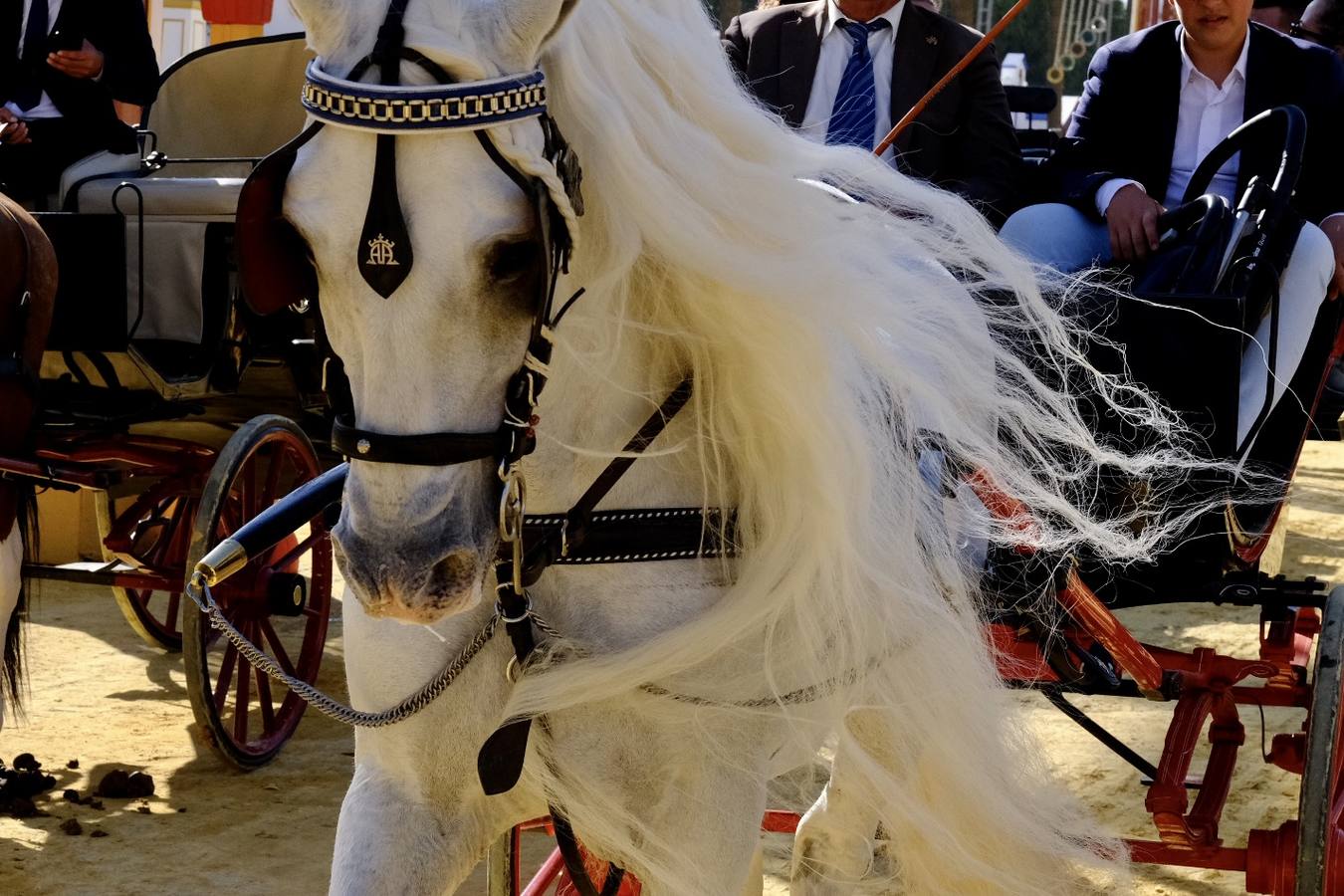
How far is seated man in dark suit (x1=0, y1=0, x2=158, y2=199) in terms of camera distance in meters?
4.64

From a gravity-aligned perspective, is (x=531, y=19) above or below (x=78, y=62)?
above

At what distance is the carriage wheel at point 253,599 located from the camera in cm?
390

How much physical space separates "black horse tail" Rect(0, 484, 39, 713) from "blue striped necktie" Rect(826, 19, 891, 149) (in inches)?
85.1

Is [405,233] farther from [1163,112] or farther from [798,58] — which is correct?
[1163,112]

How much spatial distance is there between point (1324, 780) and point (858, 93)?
64.2 inches

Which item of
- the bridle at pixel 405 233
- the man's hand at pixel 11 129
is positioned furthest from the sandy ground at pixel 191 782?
the man's hand at pixel 11 129

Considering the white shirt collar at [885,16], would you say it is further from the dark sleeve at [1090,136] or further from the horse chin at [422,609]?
the horse chin at [422,609]

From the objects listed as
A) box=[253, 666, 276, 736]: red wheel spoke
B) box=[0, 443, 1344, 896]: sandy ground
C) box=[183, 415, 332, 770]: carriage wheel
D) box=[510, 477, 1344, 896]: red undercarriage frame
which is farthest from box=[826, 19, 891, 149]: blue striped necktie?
box=[253, 666, 276, 736]: red wheel spoke

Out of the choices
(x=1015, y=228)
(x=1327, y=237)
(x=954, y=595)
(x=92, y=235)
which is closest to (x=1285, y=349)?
(x=1327, y=237)

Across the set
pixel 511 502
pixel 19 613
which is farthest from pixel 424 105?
pixel 19 613

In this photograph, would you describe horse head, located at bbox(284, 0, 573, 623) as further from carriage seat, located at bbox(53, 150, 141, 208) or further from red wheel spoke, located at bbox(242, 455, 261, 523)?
carriage seat, located at bbox(53, 150, 141, 208)

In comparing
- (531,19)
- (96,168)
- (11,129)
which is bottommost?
(96,168)

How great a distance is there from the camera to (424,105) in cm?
138

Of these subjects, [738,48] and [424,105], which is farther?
[738,48]
